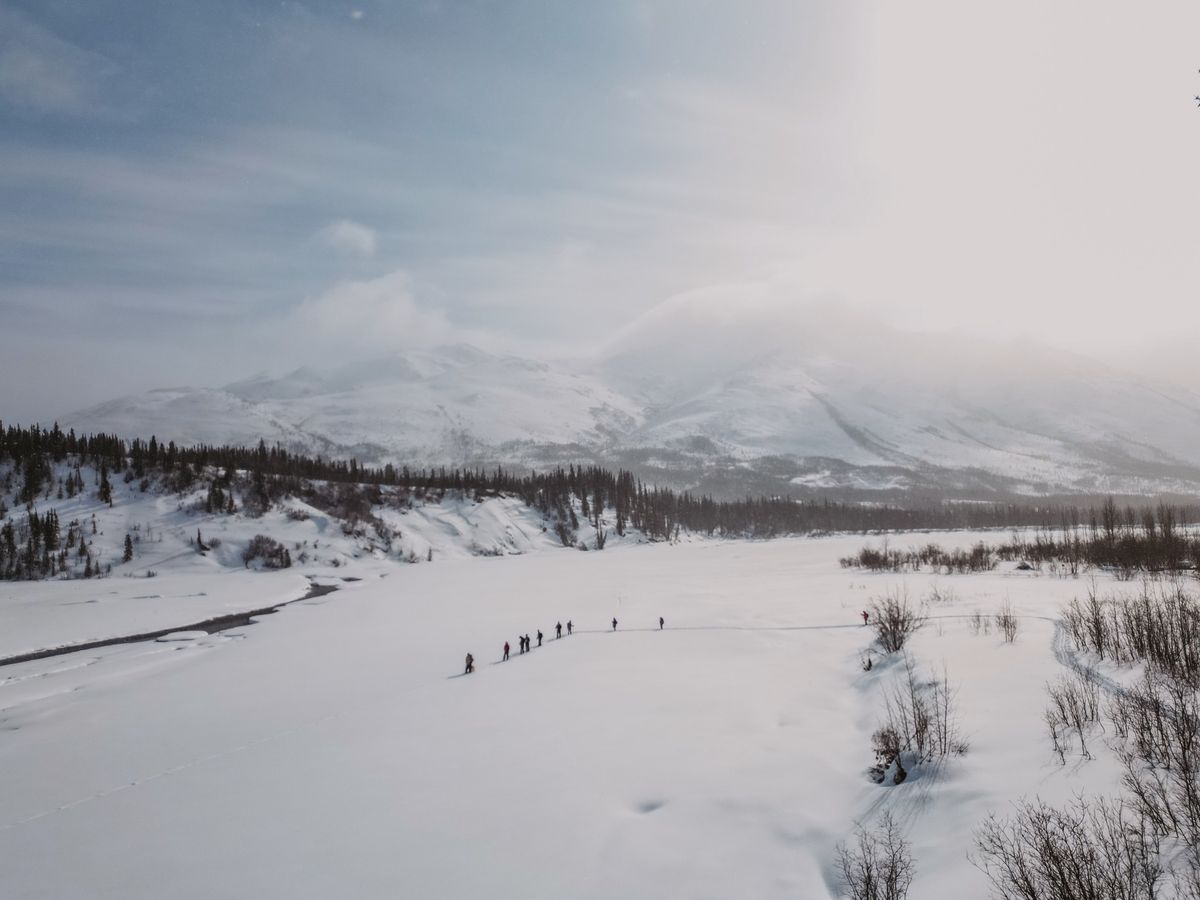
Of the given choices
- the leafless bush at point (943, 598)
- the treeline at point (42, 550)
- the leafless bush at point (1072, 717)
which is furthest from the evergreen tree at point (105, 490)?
the leafless bush at point (1072, 717)

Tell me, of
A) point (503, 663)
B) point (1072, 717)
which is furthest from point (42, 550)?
point (1072, 717)

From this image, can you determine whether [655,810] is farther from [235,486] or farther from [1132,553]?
[235,486]

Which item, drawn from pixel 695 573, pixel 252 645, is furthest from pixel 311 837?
pixel 695 573

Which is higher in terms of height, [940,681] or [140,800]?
[940,681]

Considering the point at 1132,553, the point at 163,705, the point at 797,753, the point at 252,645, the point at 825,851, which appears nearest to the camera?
the point at 825,851

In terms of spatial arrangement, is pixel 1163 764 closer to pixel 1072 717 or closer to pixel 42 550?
pixel 1072 717
